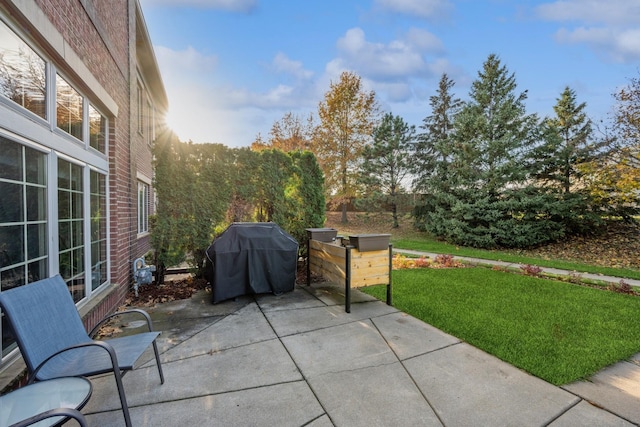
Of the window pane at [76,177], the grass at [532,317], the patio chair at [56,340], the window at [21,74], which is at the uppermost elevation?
the window at [21,74]

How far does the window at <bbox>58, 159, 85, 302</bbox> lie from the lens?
2988 mm

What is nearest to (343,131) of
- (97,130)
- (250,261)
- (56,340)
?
(250,261)

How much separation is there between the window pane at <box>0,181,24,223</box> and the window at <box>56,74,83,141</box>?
3.29 feet

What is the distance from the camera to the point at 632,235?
1005 cm

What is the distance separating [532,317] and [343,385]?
304 cm

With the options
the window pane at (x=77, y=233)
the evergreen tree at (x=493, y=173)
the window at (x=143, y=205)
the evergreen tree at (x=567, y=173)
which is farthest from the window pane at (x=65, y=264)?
the evergreen tree at (x=567, y=173)

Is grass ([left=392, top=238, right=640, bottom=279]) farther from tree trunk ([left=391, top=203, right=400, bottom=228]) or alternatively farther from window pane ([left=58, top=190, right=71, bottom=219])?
window pane ([left=58, top=190, right=71, bottom=219])

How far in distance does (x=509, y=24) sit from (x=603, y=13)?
199cm

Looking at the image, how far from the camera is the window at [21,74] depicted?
2.13m

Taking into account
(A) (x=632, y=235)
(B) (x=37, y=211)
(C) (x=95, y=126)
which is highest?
(C) (x=95, y=126)

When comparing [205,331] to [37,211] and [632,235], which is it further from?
[632,235]

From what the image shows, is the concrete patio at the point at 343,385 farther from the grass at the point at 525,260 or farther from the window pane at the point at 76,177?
the grass at the point at 525,260

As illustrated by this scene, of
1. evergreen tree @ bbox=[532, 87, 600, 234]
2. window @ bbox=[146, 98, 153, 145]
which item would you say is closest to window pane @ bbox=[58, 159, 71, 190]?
window @ bbox=[146, 98, 153, 145]

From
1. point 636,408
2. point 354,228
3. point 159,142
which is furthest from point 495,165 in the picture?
point 159,142
